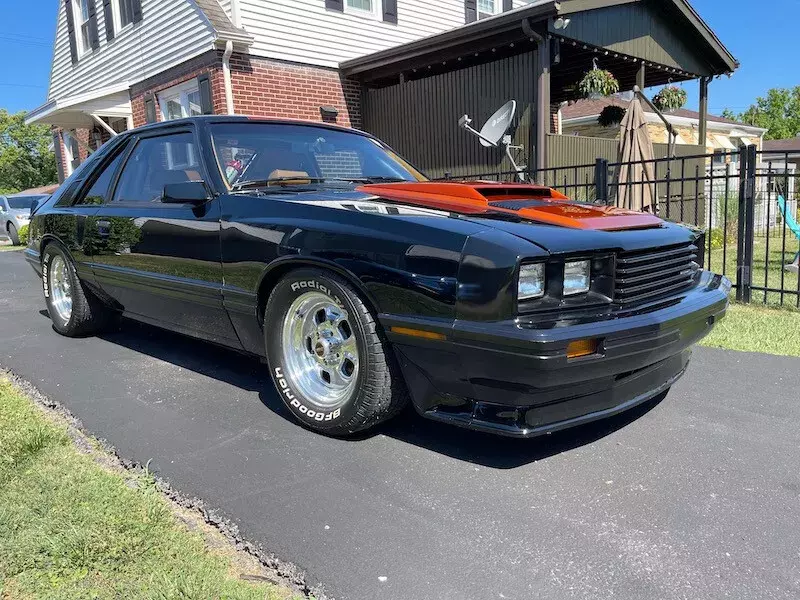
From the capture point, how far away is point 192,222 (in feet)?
11.4

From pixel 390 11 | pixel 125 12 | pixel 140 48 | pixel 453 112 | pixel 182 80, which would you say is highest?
pixel 125 12

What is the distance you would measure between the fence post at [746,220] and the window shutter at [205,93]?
324 inches

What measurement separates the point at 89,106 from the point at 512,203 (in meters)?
12.5

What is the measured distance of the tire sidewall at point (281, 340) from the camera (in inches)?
106

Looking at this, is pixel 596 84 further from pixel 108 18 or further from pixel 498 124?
pixel 108 18

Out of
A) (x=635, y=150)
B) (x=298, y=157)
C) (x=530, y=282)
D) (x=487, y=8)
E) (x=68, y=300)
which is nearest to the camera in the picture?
(x=530, y=282)

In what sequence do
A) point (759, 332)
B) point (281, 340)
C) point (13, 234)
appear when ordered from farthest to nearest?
point (13, 234) < point (759, 332) < point (281, 340)

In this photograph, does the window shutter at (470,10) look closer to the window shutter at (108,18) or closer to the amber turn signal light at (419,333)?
the window shutter at (108,18)

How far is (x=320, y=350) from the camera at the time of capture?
297cm

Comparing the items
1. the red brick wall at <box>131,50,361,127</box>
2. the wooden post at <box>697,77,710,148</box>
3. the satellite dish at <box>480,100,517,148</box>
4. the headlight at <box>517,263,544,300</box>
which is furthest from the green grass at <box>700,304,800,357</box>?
the wooden post at <box>697,77,710,148</box>

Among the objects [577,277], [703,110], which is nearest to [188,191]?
[577,277]

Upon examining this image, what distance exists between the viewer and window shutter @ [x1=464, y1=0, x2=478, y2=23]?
577 inches

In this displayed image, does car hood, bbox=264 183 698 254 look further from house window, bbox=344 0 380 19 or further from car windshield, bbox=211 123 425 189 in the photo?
house window, bbox=344 0 380 19

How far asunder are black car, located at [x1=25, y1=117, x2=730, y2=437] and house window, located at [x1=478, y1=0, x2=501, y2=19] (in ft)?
41.3
